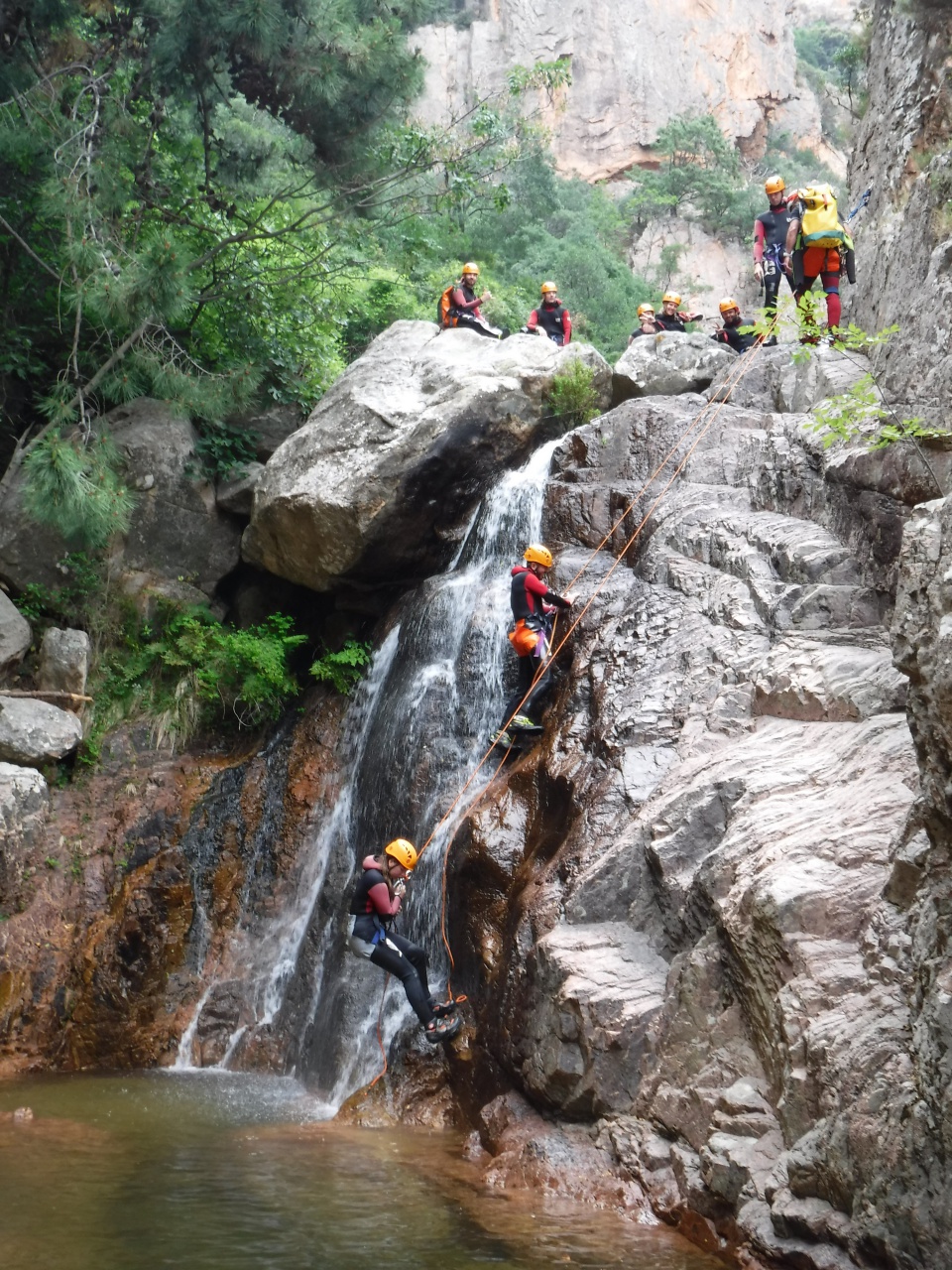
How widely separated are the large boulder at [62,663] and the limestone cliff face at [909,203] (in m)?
9.14

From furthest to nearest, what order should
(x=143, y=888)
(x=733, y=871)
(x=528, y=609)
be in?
(x=143, y=888) → (x=528, y=609) → (x=733, y=871)

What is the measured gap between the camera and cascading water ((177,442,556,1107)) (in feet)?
30.5

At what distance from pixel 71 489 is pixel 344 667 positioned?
3732 millimetres

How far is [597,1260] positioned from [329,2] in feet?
38.1

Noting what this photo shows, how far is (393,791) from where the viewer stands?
34.7 feet

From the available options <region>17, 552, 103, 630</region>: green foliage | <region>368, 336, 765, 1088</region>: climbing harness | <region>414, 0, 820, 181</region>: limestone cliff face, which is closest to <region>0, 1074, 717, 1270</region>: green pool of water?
<region>368, 336, 765, 1088</region>: climbing harness

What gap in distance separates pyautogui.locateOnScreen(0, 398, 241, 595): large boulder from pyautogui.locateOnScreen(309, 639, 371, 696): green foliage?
2.37 metres

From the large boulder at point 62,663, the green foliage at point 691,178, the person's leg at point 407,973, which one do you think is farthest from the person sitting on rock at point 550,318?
the green foliage at point 691,178

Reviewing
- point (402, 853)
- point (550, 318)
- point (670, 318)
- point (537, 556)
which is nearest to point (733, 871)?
point (402, 853)

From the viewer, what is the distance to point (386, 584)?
43.5ft

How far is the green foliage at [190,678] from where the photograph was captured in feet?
41.7

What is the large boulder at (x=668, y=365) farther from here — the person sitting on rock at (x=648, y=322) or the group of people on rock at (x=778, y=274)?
the person sitting on rock at (x=648, y=322)

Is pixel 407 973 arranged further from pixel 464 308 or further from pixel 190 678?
pixel 464 308

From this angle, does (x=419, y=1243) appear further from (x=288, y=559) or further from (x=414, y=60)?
(x=414, y=60)
